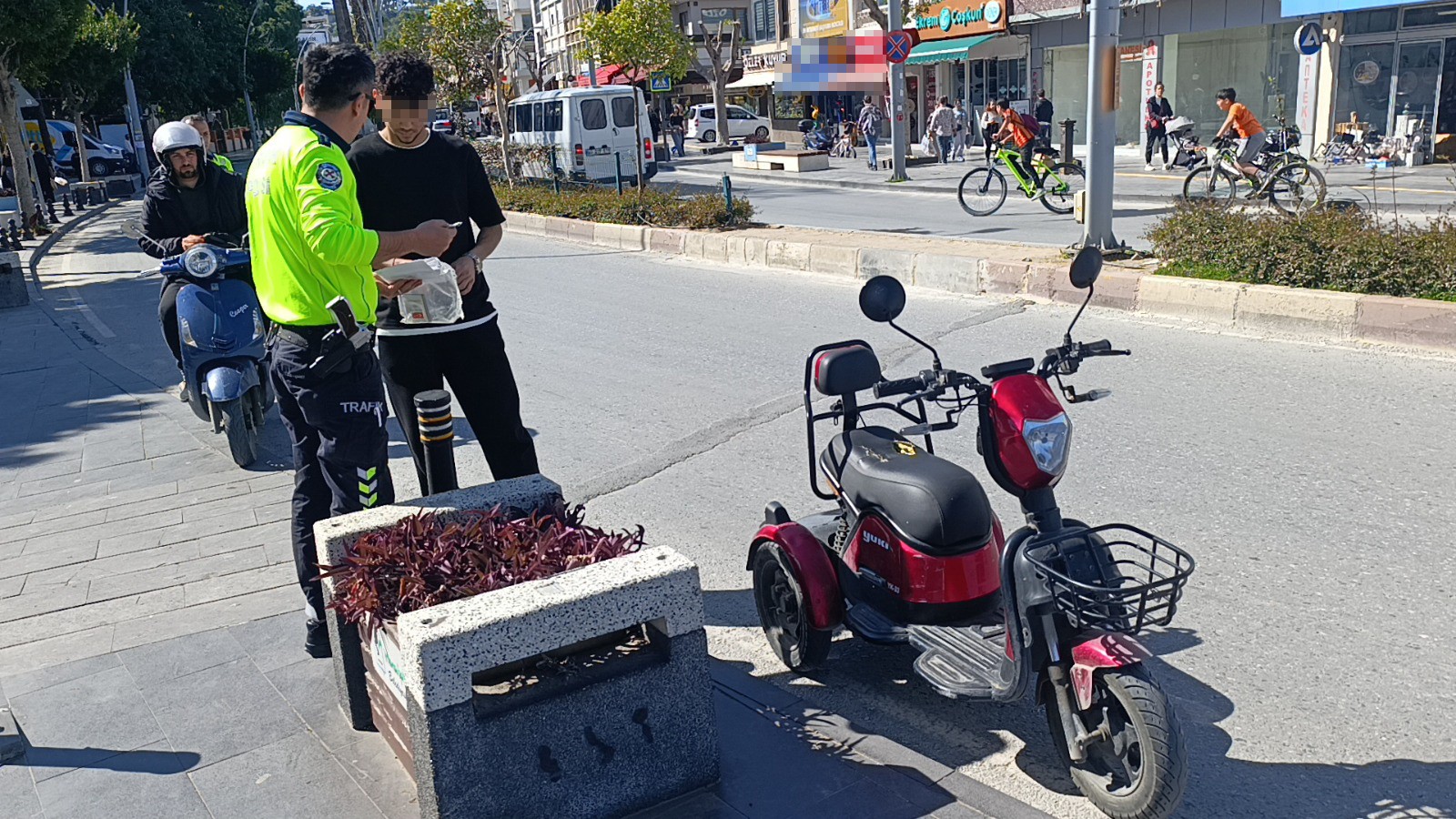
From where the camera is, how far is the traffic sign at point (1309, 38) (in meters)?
20.0

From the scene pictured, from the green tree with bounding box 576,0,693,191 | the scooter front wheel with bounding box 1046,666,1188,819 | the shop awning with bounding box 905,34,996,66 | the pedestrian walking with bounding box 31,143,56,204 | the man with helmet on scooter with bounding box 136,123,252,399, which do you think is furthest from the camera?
the green tree with bounding box 576,0,693,191

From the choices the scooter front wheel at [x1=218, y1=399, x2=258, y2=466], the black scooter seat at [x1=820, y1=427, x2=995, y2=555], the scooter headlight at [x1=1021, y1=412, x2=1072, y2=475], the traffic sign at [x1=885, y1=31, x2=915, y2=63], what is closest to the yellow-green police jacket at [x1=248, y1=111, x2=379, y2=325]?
the black scooter seat at [x1=820, y1=427, x2=995, y2=555]

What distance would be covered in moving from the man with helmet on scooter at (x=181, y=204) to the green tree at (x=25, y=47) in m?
12.6

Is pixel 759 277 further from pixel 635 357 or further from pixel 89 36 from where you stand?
Answer: pixel 89 36

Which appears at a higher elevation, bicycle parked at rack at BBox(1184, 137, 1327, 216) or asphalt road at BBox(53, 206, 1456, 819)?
bicycle parked at rack at BBox(1184, 137, 1327, 216)

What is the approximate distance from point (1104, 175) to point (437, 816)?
29.8 ft

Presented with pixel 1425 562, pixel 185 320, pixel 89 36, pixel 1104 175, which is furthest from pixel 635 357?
pixel 89 36

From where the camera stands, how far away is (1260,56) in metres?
23.1

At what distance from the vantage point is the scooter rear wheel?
3625 mm

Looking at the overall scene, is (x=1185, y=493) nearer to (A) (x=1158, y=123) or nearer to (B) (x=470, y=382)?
(B) (x=470, y=382)

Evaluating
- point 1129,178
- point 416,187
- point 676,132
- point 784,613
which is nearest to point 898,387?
point 784,613

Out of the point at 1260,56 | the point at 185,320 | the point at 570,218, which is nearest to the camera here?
the point at 185,320

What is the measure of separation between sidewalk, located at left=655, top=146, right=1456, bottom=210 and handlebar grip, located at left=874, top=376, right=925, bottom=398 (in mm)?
9138

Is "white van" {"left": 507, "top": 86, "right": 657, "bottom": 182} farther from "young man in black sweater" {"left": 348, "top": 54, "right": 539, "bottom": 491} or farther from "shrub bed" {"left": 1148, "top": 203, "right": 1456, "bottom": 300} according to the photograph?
"young man in black sweater" {"left": 348, "top": 54, "right": 539, "bottom": 491}
